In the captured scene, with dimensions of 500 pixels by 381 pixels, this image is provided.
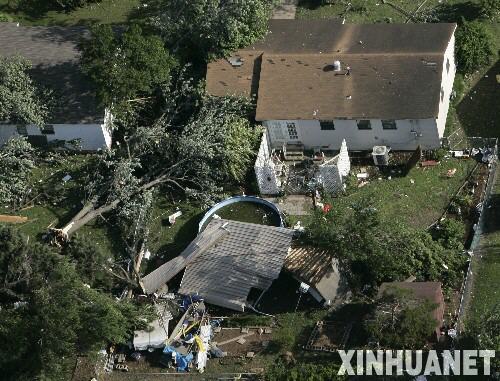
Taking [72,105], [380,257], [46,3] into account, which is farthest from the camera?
[46,3]

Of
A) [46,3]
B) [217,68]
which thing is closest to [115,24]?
[46,3]

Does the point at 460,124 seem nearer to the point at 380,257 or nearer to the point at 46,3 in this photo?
the point at 380,257

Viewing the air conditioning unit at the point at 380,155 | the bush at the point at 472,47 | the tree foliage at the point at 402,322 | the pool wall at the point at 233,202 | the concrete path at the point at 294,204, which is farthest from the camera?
the bush at the point at 472,47

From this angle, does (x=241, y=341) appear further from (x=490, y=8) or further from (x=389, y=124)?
(x=490, y=8)

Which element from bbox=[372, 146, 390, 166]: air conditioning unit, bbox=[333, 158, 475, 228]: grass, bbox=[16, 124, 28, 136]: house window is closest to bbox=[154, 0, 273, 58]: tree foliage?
bbox=[16, 124, 28, 136]: house window

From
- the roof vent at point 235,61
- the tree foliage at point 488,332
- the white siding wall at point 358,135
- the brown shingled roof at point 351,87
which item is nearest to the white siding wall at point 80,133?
the roof vent at point 235,61

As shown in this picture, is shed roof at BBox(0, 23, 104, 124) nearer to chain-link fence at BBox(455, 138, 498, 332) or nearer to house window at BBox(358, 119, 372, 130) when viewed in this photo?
house window at BBox(358, 119, 372, 130)

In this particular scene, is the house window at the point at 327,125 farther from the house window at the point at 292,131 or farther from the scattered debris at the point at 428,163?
the scattered debris at the point at 428,163
